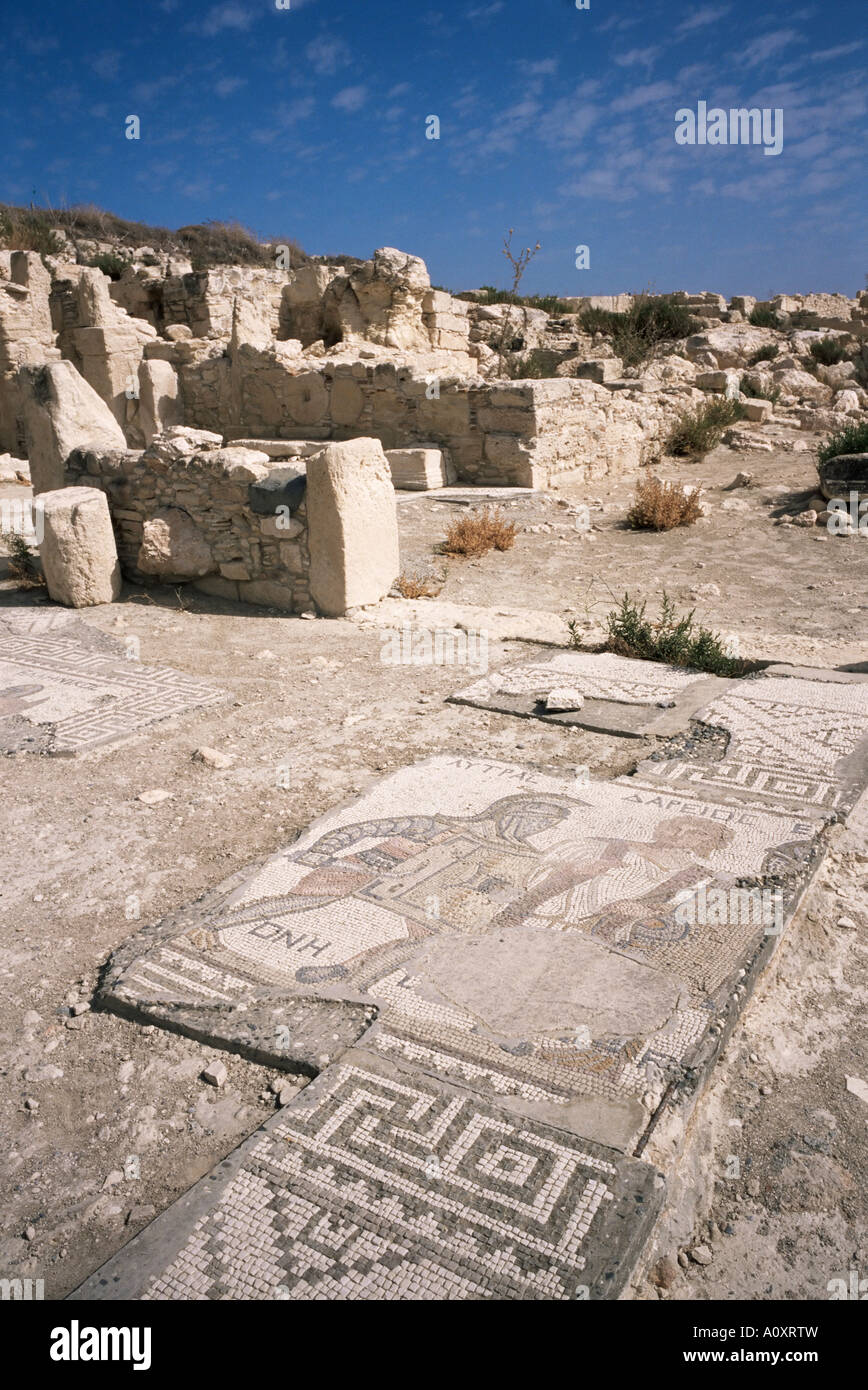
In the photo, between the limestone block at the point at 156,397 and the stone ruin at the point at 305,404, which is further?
the limestone block at the point at 156,397

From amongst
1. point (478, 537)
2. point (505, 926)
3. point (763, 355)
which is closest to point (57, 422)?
point (478, 537)

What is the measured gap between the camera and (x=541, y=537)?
886 centimetres

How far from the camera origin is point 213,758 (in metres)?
4.07

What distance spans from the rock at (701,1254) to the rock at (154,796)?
104 inches

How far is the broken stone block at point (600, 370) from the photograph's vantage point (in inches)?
573

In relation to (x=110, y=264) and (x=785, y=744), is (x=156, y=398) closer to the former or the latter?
(x=785, y=744)

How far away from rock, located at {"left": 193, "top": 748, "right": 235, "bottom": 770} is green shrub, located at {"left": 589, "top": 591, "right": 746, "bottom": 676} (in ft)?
7.94

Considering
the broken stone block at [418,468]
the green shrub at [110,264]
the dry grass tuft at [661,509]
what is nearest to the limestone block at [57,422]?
the broken stone block at [418,468]

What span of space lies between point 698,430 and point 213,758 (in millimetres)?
10460

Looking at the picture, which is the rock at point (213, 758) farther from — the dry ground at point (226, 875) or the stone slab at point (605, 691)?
the stone slab at point (605, 691)

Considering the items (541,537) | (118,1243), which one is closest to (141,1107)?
(118,1243)

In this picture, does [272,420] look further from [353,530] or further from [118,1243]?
[118,1243]

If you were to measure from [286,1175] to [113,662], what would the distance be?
412 centimetres

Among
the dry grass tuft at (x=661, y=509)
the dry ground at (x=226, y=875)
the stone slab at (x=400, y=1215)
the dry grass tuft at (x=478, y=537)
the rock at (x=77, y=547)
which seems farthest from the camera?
the dry grass tuft at (x=661, y=509)
